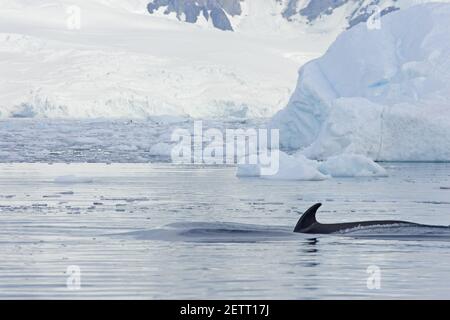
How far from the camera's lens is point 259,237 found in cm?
1373

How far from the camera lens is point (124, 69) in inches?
3226

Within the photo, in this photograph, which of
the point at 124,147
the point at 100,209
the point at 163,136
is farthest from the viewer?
the point at 163,136

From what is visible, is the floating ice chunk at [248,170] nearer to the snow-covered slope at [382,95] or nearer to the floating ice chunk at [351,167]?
the floating ice chunk at [351,167]

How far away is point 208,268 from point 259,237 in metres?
2.98

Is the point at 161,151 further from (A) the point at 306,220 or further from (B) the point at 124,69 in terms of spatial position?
(B) the point at 124,69

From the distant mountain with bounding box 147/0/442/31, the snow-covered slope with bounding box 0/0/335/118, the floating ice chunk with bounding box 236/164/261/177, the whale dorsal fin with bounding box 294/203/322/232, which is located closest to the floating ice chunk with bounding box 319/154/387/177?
the floating ice chunk with bounding box 236/164/261/177

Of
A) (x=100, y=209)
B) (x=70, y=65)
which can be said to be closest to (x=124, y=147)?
(x=100, y=209)

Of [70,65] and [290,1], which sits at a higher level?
[290,1]

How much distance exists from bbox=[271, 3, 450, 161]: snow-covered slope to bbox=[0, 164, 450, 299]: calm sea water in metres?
7.54

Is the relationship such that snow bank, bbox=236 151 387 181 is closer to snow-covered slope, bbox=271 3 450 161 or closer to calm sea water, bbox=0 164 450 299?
calm sea water, bbox=0 164 450 299

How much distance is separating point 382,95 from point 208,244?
22681 millimetres

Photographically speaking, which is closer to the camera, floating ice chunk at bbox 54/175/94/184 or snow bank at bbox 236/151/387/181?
floating ice chunk at bbox 54/175/94/184

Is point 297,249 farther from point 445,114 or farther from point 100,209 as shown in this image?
point 445,114

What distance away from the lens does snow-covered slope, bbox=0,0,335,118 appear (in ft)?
232
